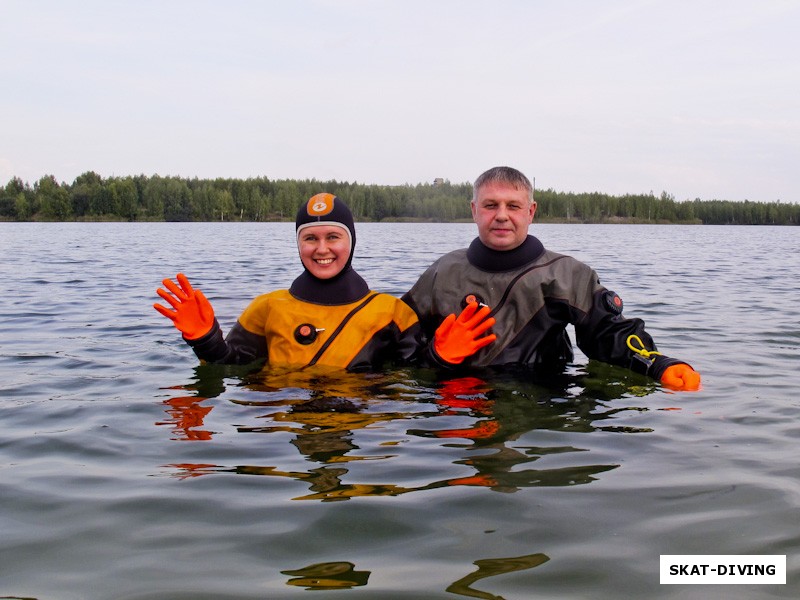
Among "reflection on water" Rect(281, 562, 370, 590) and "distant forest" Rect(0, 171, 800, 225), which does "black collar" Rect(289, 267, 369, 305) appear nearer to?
"reflection on water" Rect(281, 562, 370, 590)

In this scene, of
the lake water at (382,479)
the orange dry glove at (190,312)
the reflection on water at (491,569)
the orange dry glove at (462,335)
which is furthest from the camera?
the orange dry glove at (190,312)

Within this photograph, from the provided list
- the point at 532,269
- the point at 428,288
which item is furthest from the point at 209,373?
the point at 532,269

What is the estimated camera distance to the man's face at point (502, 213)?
5.87 meters

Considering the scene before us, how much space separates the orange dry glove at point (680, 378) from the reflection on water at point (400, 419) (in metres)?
0.21

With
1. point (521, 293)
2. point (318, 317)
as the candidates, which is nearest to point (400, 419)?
point (318, 317)

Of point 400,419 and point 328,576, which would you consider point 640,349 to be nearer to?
point 400,419

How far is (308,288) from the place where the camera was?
233 inches

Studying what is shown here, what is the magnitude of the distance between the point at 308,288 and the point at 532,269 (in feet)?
5.70

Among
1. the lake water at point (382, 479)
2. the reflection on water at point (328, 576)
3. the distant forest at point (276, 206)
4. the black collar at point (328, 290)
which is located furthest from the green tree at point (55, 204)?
the reflection on water at point (328, 576)

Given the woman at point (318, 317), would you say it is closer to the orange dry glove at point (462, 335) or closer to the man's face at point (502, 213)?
the orange dry glove at point (462, 335)

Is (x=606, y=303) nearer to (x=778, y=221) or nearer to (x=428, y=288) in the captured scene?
(x=428, y=288)

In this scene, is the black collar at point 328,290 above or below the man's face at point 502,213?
below

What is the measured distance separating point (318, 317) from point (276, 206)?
103 meters

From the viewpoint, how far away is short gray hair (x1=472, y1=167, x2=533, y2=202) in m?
5.90
